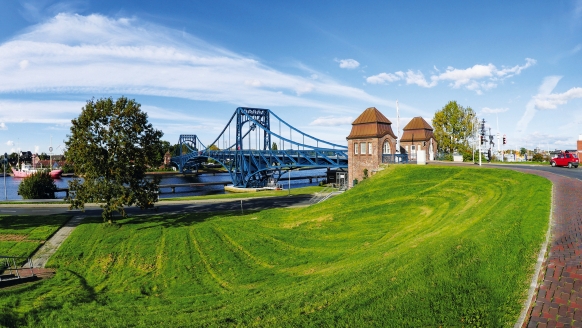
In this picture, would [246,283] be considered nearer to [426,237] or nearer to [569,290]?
[426,237]

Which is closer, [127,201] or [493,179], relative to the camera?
[493,179]

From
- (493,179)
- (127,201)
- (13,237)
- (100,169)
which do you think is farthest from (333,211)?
(13,237)

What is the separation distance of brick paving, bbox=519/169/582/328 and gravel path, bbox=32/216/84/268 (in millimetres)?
22807

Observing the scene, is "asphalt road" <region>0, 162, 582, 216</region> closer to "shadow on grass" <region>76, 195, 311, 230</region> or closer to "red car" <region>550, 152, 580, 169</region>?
"shadow on grass" <region>76, 195, 311, 230</region>

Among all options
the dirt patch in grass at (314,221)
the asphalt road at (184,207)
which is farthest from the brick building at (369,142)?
the dirt patch in grass at (314,221)

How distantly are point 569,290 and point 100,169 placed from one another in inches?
1033

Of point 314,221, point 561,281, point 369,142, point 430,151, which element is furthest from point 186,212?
point 561,281

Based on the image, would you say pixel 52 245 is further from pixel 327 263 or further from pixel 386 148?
pixel 386 148

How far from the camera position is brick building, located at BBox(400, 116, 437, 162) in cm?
4331

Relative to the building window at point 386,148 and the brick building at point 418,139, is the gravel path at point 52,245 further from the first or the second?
the brick building at point 418,139

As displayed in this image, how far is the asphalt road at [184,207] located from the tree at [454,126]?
25.8 meters

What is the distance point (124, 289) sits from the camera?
52.1ft

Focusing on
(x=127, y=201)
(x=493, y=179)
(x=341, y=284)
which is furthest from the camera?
(x=127, y=201)

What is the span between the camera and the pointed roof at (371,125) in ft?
115
